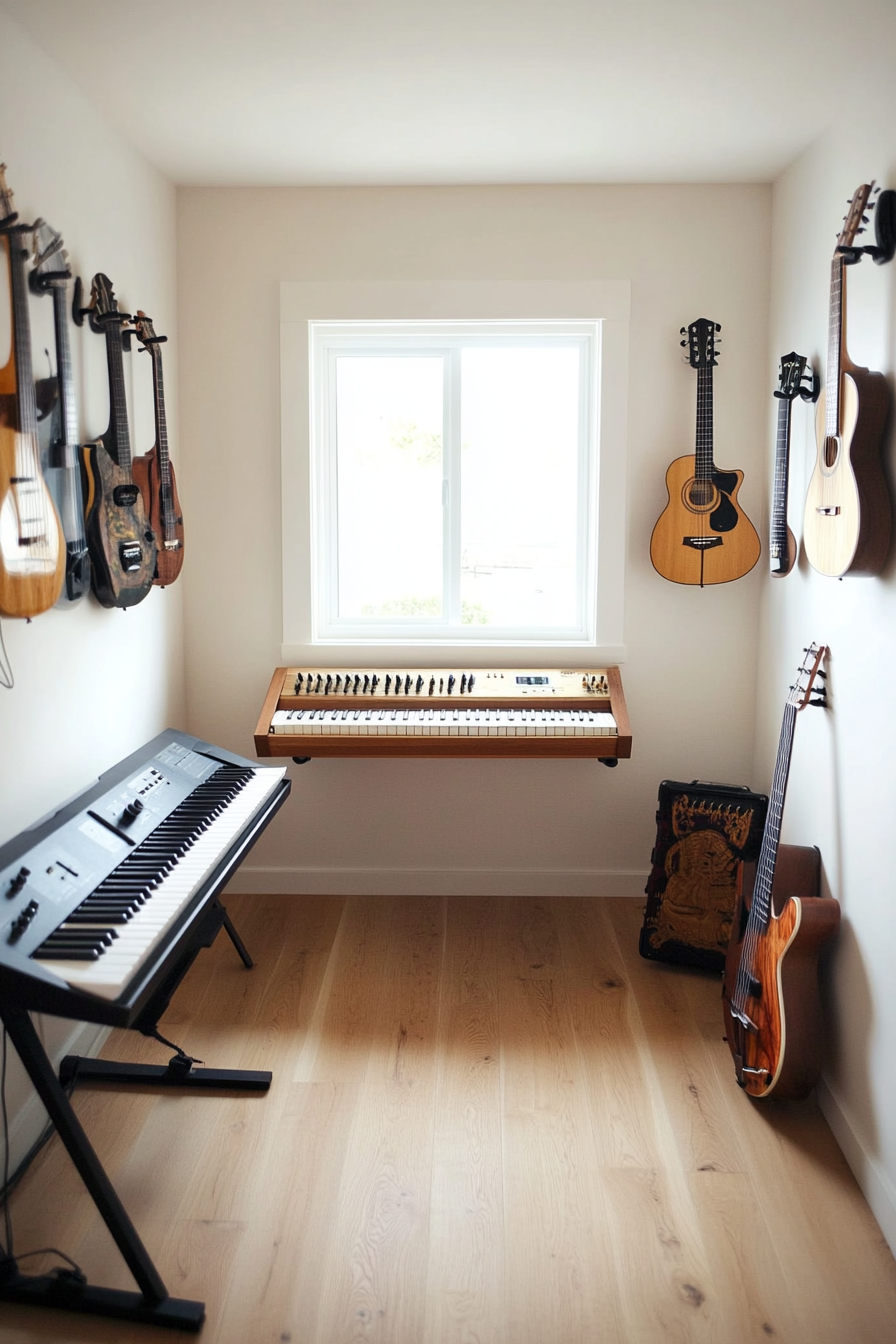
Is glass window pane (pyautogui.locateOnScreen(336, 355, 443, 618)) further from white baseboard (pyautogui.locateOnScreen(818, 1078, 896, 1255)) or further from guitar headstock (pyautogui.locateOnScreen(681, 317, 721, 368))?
white baseboard (pyautogui.locateOnScreen(818, 1078, 896, 1255))

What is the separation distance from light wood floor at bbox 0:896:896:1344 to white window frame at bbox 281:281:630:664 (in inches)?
48.2

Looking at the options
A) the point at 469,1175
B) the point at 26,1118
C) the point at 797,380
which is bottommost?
the point at 469,1175

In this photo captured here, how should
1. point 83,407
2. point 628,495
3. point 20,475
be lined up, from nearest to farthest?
point 20,475, point 83,407, point 628,495

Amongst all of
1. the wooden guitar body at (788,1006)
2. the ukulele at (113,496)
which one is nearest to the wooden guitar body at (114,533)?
the ukulele at (113,496)

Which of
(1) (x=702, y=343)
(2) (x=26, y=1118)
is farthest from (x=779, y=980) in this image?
(1) (x=702, y=343)

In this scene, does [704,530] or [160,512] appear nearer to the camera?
[160,512]

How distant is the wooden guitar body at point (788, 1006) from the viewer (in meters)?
2.51

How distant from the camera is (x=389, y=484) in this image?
391 cm

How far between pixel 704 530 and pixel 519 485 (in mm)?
767

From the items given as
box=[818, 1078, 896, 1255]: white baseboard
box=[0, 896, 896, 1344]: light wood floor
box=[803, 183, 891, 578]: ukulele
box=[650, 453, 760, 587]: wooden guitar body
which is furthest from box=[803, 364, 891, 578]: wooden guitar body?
box=[0, 896, 896, 1344]: light wood floor

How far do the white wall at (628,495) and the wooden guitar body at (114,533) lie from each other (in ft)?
2.63

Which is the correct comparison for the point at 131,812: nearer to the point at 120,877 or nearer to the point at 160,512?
the point at 120,877

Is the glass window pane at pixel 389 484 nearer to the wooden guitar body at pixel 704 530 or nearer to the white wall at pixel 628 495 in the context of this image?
the white wall at pixel 628 495

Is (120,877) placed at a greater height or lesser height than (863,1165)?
greater
